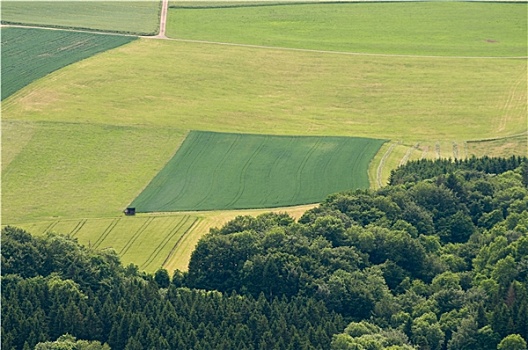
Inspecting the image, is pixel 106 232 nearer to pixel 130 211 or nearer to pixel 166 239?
pixel 130 211

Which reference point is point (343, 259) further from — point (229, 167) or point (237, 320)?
point (229, 167)

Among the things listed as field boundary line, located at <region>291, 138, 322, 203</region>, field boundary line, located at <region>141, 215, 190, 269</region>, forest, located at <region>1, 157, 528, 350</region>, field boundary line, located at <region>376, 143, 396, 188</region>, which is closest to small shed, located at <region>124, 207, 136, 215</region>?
field boundary line, located at <region>141, 215, 190, 269</region>

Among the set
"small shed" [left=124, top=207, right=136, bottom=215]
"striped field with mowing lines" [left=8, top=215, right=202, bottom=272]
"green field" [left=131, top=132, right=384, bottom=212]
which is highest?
"green field" [left=131, top=132, right=384, bottom=212]

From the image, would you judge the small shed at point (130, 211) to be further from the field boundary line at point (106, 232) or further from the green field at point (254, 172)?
the field boundary line at point (106, 232)

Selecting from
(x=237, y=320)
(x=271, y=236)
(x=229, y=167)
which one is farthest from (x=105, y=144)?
(x=237, y=320)

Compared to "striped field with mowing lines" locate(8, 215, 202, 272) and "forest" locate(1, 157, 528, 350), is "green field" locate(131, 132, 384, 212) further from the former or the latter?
"forest" locate(1, 157, 528, 350)

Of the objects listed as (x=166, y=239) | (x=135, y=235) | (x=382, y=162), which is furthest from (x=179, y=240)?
(x=382, y=162)
